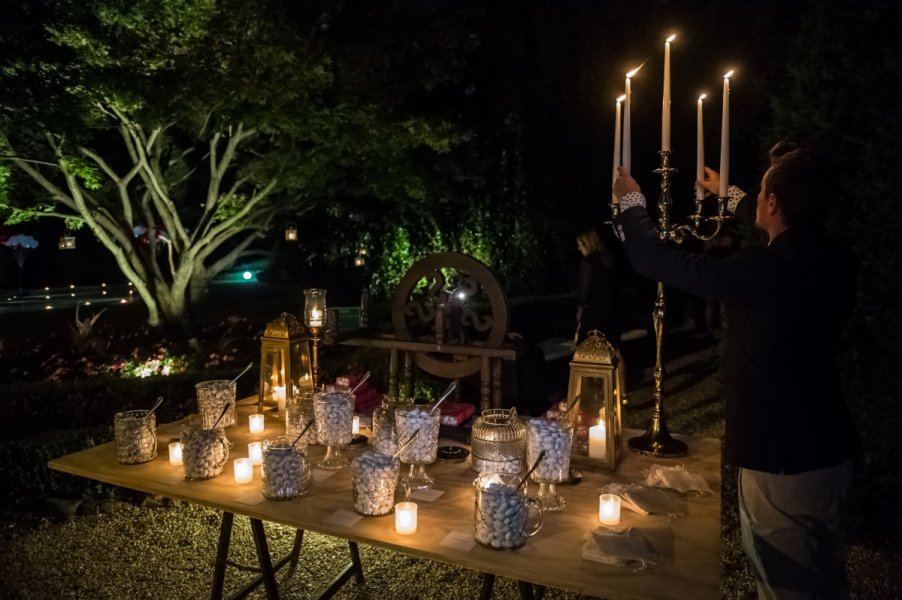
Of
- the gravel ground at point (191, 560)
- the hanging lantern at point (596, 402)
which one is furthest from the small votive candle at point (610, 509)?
the gravel ground at point (191, 560)

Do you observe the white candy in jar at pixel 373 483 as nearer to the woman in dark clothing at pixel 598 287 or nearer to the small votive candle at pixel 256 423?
the small votive candle at pixel 256 423

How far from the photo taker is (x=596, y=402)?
8.55 feet

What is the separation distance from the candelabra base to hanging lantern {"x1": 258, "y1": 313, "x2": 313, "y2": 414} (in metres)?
1.67

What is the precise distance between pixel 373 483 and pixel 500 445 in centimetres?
47

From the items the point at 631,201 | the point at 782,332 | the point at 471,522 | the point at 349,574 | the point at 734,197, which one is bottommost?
the point at 349,574

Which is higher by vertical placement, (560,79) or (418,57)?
(560,79)

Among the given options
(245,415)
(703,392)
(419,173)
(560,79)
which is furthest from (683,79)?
(245,415)

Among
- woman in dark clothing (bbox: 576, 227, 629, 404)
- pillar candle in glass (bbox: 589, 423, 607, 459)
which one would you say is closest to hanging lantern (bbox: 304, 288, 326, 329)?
pillar candle in glass (bbox: 589, 423, 607, 459)

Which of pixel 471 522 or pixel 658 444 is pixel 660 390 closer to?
pixel 658 444

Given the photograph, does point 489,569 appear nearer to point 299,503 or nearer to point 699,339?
point 299,503

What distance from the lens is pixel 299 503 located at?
2.21 meters

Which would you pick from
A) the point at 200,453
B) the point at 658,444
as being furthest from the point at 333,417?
the point at 658,444

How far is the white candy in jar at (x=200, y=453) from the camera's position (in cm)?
240

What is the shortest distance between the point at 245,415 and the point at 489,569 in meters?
1.95
